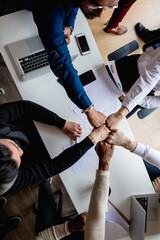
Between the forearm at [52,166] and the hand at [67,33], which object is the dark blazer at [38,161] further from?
the hand at [67,33]

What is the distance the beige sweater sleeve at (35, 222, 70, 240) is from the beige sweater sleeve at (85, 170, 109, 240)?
0.22m

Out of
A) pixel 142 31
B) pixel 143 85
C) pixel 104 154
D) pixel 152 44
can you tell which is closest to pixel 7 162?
pixel 104 154

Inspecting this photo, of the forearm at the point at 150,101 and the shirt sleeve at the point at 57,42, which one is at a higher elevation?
the shirt sleeve at the point at 57,42

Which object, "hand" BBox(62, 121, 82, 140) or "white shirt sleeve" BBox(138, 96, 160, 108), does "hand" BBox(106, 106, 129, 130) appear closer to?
"hand" BBox(62, 121, 82, 140)

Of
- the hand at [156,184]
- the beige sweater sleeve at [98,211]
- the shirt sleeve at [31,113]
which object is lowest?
the hand at [156,184]

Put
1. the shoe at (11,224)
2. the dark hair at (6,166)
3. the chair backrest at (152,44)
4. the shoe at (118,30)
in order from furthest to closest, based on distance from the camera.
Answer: the shoe at (118,30)
the shoe at (11,224)
the chair backrest at (152,44)
the dark hair at (6,166)

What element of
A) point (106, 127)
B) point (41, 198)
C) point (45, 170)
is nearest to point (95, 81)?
point (106, 127)

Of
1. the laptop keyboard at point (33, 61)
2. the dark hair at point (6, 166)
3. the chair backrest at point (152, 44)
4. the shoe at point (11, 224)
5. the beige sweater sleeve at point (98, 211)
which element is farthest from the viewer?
the shoe at point (11, 224)

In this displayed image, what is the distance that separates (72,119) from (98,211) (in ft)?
1.92

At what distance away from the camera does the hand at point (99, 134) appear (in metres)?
1.16

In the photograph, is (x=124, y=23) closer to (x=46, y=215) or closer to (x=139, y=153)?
(x=139, y=153)

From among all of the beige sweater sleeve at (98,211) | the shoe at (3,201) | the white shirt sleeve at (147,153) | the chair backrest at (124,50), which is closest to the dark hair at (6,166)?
the beige sweater sleeve at (98,211)

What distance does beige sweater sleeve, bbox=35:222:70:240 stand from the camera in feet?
3.98

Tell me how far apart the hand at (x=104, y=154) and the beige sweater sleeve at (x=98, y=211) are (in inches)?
2.6
